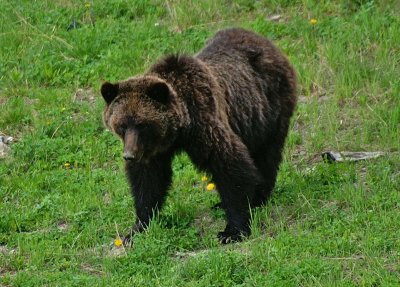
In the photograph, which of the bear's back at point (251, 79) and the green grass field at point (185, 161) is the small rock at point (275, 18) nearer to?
the green grass field at point (185, 161)

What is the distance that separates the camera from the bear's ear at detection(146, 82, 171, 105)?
786 centimetres

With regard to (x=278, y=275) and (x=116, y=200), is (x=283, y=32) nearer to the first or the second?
(x=116, y=200)

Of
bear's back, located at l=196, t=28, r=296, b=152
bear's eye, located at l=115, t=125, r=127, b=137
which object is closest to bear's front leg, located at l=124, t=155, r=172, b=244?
bear's eye, located at l=115, t=125, r=127, b=137

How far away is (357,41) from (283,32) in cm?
113

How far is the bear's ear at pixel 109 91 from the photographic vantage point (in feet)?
26.1

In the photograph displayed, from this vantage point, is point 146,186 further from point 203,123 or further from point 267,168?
point 267,168

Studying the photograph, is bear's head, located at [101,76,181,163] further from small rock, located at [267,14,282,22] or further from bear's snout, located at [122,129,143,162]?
small rock, located at [267,14,282,22]

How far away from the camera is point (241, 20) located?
42.3 ft

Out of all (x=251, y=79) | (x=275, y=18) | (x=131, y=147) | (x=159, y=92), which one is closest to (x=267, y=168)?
(x=251, y=79)

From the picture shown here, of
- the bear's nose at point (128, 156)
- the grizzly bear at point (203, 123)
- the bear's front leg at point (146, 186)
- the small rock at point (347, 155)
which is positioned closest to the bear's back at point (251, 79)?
the grizzly bear at point (203, 123)

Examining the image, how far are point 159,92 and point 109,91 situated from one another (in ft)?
1.50

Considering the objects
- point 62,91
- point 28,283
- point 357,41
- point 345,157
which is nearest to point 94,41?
point 62,91

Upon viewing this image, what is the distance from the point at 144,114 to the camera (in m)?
7.88

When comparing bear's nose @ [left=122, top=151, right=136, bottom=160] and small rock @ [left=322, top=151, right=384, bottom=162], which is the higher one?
bear's nose @ [left=122, top=151, right=136, bottom=160]
